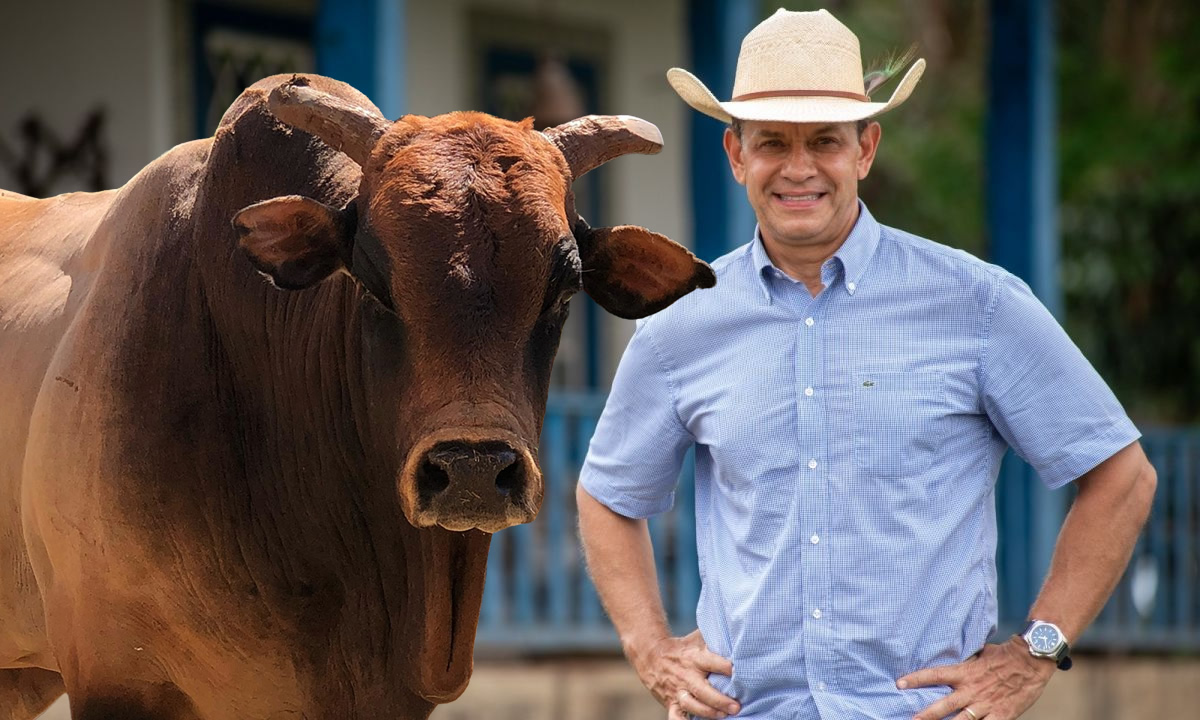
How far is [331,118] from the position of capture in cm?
369

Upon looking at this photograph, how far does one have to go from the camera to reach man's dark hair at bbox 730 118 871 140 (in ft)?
12.6

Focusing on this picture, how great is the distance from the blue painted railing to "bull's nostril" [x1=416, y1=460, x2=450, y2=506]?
14.2 ft

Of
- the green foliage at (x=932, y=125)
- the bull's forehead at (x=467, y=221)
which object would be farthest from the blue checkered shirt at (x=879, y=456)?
the green foliage at (x=932, y=125)

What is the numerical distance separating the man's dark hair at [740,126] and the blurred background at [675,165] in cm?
327

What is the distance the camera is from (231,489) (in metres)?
4.04

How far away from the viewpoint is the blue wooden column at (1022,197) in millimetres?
9938

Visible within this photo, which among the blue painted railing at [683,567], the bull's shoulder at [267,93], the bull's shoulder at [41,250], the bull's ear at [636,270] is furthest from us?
the blue painted railing at [683,567]

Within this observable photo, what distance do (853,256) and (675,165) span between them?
7.95 meters

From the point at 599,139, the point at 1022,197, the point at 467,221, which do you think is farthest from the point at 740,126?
the point at 1022,197

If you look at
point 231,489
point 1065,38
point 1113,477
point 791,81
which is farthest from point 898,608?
point 1065,38

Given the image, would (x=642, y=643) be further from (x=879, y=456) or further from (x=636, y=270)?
(x=636, y=270)

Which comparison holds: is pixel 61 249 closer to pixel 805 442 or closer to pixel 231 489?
pixel 231 489

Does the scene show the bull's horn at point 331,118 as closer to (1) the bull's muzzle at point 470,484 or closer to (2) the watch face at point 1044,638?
(1) the bull's muzzle at point 470,484

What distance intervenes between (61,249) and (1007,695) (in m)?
2.49
